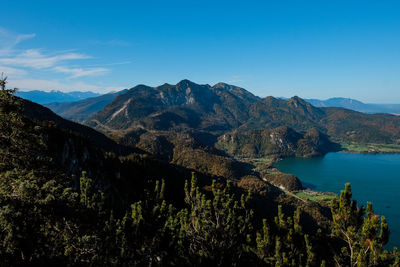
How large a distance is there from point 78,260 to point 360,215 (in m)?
20.9

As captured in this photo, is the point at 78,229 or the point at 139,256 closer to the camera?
the point at 78,229

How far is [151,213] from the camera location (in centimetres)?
1927

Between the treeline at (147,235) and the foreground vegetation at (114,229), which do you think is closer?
the treeline at (147,235)

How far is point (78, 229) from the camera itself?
45.8 feet

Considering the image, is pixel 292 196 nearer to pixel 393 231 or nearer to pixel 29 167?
pixel 393 231

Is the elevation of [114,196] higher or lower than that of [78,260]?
lower

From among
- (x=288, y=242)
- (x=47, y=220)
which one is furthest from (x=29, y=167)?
(x=288, y=242)

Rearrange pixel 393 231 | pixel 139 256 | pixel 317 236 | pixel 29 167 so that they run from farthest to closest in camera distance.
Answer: pixel 393 231, pixel 317 236, pixel 139 256, pixel 29 167

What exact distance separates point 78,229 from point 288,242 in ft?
52.3

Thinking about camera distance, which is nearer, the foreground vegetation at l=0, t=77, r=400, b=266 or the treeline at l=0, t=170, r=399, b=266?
the treeline at l=0, t=170, r=399, b=266

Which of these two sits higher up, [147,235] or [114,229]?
[114,229]

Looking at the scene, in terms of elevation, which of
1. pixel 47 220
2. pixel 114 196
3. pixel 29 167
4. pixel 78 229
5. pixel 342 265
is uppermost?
pixel 29 167

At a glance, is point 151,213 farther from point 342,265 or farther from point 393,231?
point 393,231

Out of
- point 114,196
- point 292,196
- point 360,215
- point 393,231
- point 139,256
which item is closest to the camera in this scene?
point 139,256
